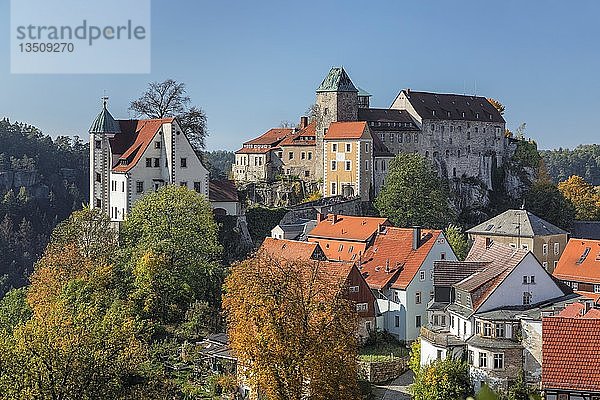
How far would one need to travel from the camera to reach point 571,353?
3009cm

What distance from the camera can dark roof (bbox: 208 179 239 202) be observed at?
53.4 meters

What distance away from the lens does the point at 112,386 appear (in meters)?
28.8

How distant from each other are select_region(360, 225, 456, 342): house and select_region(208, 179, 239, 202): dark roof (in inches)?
369

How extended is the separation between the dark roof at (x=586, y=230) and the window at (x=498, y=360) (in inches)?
1692

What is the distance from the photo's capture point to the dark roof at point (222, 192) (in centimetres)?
5344

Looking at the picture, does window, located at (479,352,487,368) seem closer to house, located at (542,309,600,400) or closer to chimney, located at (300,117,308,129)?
house, located at (542,309,600,400)

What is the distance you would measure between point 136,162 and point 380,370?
19806 millimetres

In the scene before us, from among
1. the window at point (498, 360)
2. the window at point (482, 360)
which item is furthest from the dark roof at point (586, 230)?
the window at point (498, 360)

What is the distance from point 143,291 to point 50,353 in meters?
13.8

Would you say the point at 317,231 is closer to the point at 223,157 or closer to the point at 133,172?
the point at 133,172

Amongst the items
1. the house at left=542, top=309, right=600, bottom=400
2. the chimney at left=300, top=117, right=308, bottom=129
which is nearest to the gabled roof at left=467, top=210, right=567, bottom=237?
the chimney at left=300, top=117, right=308, bottom=129

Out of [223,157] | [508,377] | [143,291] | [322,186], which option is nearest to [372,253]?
[143,291]

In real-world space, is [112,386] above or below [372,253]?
below

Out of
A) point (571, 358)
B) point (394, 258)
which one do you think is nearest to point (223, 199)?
point (394, 258)
